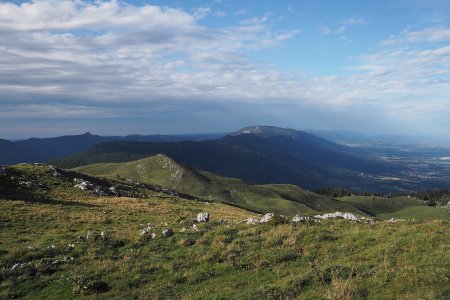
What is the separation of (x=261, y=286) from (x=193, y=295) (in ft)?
8.78

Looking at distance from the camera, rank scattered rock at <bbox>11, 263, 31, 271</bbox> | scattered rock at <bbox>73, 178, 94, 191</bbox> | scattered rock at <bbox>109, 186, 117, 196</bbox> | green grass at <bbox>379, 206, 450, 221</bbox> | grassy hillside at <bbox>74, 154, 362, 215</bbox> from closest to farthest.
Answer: scattered rock at <bbox>11, 263, 31, 271</bbox>, scattered rock at <bbox>73, 178, 94, 191</bbox>, scattered rock at <bbox>109, 186, 117, 196</bbox>, grassy hillside at <bbox>74, 154, 362, 215</bbox>, green grass at <bbox>379, 206, 450, 221</bbox>

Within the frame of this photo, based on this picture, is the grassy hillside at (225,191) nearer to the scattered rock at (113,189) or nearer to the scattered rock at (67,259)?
the scattered rock at (113,189)

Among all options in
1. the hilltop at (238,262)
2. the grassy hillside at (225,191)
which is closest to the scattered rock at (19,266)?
the hilltop at (238,262)

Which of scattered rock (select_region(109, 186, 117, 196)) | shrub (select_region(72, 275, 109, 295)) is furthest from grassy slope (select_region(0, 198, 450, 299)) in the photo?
scattered rock (select_region(109, 186, 117, 196))

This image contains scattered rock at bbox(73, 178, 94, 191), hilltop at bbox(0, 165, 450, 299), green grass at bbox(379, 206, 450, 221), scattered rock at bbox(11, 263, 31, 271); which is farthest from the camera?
green grass at bbox(379, 206, 450, 221)

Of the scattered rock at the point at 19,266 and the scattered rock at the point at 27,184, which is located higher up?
the scattered rock at the point at 27,184

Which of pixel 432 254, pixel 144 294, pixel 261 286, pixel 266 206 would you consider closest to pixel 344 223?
pixel 432 254

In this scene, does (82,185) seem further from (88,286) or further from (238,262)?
(238,262)

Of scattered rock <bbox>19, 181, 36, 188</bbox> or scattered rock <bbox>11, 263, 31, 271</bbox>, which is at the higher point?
scattered rock <bbox>19, 181, 36, 188</bbox>

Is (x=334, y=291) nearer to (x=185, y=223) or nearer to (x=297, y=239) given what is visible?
(x=297, y=239)

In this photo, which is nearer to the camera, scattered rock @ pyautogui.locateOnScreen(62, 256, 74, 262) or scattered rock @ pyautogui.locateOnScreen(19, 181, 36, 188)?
scattered rock @ pyautogui.locateOnScreen(62, 256, 74, 262)

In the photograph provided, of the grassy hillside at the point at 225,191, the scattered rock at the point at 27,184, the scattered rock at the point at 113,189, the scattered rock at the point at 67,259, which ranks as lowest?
the grassy hillside at the point at 225,191

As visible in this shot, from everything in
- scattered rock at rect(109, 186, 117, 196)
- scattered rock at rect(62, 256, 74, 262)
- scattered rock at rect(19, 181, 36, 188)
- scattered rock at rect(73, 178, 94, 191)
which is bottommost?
scattered rock at rect(109, 186, 117, 196)

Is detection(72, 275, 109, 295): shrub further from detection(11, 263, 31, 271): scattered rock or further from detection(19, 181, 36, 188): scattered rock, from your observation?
detection(19, 181, 36, 188): scattered rock
